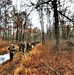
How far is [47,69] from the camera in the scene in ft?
42.4

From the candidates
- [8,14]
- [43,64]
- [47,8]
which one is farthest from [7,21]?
[43,64]

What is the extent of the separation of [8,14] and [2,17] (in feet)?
7.41

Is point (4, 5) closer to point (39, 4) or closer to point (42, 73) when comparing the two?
point (39, 4)

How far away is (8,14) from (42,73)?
140 ft

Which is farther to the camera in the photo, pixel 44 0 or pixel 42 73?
pixel 44 0

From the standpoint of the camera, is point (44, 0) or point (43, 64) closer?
point (43, 64)

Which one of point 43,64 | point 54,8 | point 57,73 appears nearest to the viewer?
point 57,73

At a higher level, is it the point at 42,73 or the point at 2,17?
the point at 2,17

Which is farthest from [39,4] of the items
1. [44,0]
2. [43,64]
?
[43,64]

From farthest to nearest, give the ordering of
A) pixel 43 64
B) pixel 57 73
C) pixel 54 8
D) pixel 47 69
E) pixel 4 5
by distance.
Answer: pixel 4 5 < pixel 54 8 < pixel 43 64 < pixel 47 69 < pixel 57 73

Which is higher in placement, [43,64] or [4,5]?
[4,5]

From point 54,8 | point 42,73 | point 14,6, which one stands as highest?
point 14,6

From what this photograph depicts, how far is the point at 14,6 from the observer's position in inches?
2078

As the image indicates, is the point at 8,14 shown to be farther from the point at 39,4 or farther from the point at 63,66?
the point at 63,66
